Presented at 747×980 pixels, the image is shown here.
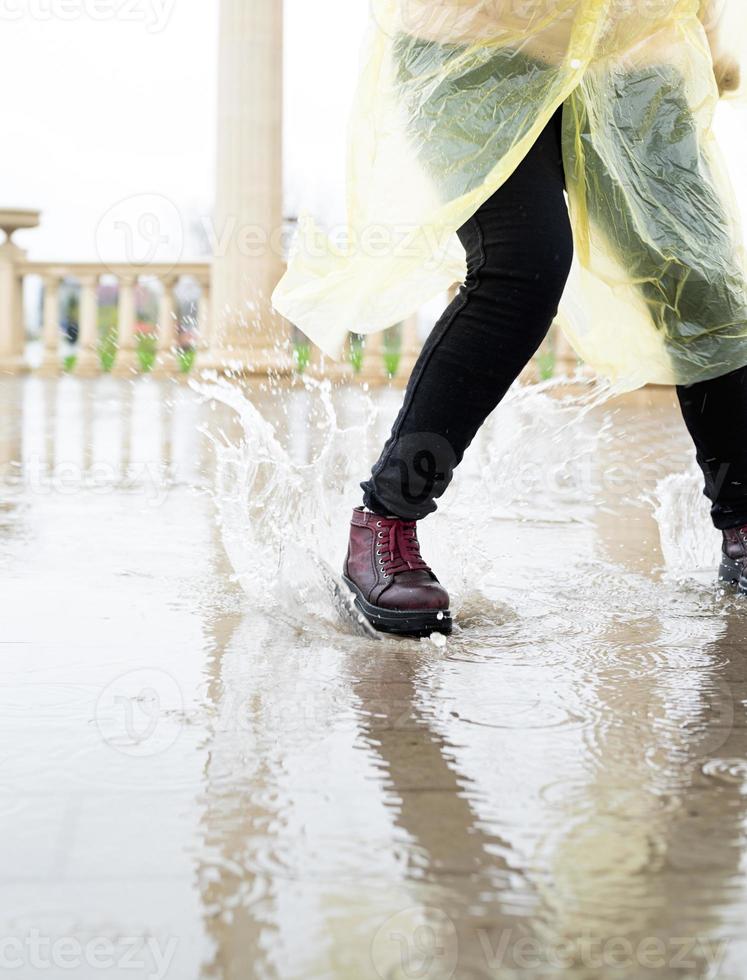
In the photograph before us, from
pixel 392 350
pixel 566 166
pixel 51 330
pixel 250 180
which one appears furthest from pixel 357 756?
pixel 51 330

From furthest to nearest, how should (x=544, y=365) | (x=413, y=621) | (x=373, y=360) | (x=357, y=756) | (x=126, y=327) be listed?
(x=126, y=327) → (x=373, y=360) → (x=544, y=365) → (x=413, y=621) → (x=357, y=756)

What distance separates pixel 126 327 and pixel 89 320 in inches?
14.0

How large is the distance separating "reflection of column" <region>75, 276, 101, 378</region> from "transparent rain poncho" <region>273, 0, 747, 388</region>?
30.0 ft

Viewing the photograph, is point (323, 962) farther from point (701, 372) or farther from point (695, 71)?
point (695, 71)

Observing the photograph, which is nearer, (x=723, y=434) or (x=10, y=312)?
(x=723, y=434)

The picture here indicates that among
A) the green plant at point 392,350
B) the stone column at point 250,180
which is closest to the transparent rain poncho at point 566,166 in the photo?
the stone column at point 250,180

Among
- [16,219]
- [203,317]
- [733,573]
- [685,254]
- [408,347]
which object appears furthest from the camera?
[203,317]

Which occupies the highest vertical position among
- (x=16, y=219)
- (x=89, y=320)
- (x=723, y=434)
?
(x=16, y=219)

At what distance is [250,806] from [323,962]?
0.86 feet

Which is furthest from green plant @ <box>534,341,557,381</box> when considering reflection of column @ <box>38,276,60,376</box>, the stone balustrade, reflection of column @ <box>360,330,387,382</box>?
reflection of column @ <box>38,276,60,376</box>

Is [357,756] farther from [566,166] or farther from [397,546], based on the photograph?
[566,166]

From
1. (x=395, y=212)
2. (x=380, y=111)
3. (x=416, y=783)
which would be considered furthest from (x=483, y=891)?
(x=380, y=111)

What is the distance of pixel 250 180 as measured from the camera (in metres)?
9.17

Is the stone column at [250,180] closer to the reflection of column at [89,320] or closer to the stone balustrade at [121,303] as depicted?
the stone balustrade at [121,303]
